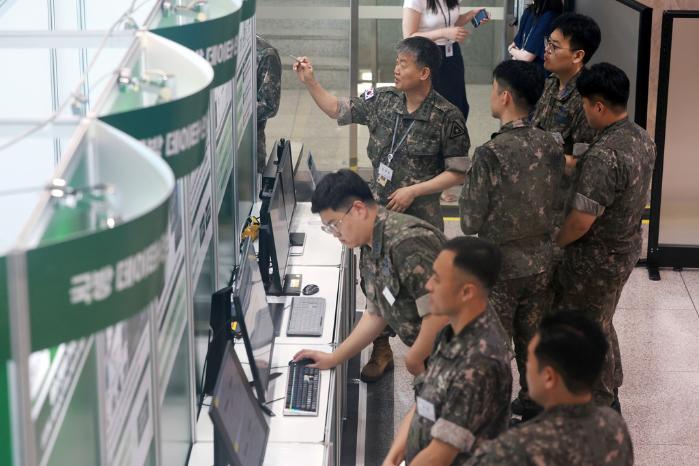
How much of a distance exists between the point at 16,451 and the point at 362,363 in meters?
3.87

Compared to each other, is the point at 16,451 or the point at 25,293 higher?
the point at 25,293

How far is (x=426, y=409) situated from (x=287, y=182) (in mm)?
2447

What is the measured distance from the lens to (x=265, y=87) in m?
6.32

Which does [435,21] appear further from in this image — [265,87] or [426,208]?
[426,208]

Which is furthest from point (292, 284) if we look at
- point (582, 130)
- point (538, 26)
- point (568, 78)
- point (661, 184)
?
point (661, 184)

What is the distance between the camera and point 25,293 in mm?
1726

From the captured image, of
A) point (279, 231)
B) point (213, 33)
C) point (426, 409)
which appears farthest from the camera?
point (279, 231)

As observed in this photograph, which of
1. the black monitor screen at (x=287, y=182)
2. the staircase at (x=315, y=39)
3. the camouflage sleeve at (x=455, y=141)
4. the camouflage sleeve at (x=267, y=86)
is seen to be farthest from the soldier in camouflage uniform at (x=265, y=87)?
the staircase at (x=315, y=39)

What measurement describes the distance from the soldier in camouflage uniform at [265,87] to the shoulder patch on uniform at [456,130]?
1.42 m

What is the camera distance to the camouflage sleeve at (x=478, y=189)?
4.57m

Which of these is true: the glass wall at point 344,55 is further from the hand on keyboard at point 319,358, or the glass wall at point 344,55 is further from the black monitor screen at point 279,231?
the hand on keyboard at point 319,358

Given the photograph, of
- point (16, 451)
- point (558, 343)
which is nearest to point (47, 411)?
point (16, 451)

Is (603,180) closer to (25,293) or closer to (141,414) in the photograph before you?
(141,414)

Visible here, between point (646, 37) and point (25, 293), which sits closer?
point (25, 293)
